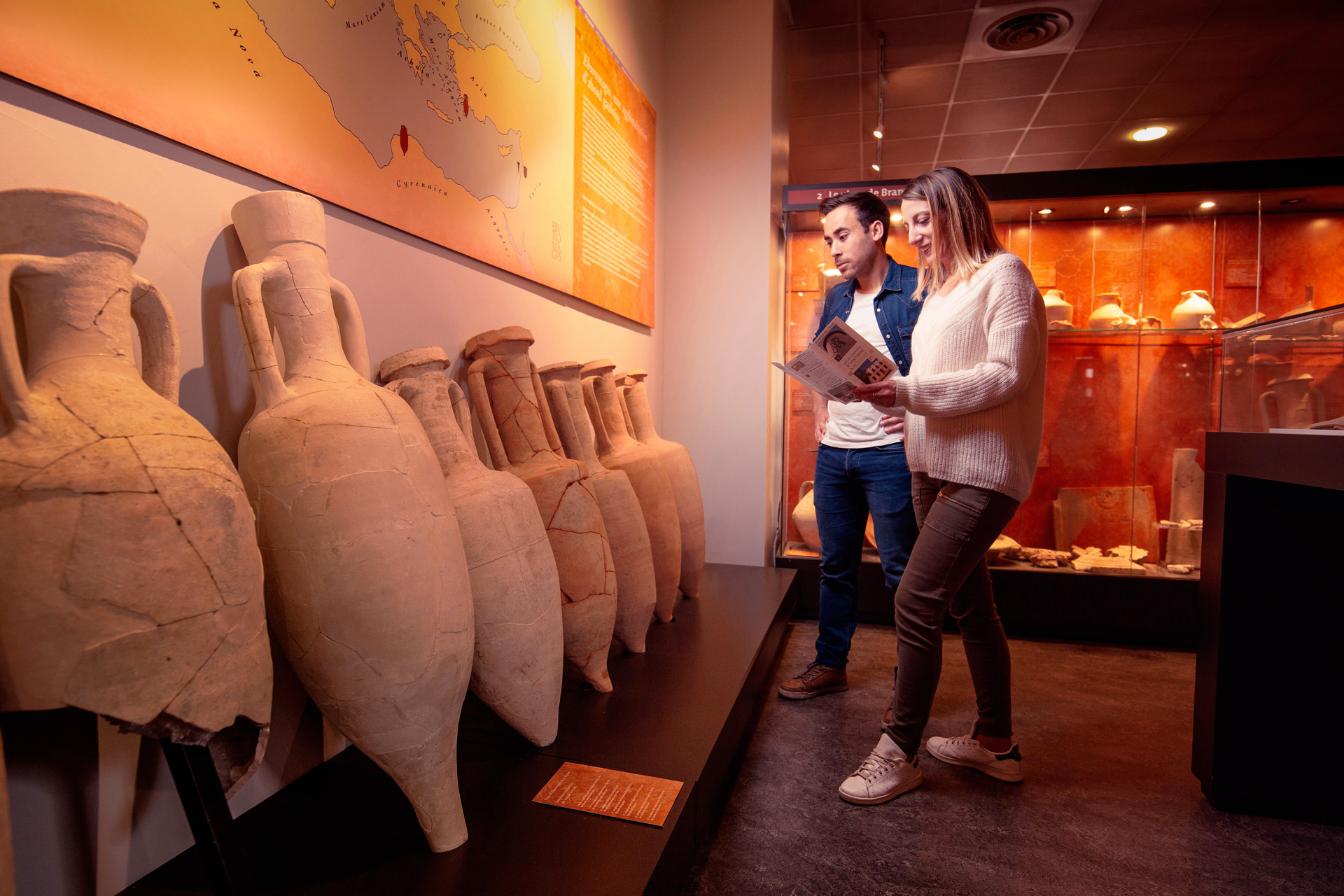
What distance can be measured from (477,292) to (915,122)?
15.0 ft

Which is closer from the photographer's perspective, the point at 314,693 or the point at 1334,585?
the point at 314,693

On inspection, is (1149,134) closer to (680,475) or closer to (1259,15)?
(1259,15)

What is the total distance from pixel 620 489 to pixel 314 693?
894 millimetres

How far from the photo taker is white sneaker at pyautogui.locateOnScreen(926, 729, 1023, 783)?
5.76ft

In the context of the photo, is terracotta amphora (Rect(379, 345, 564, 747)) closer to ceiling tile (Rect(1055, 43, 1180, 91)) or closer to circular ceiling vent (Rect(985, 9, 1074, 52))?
circular ceiling vent (Rect(985, 9, 1074, 52))

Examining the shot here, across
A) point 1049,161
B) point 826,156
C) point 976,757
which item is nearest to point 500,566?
point 976,757

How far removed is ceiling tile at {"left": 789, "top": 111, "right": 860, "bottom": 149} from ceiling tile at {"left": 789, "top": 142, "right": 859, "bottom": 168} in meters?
0.09

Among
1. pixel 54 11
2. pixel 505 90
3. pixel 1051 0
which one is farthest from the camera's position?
pixel 1051 0

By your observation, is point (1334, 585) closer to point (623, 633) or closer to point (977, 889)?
point (977, 889)

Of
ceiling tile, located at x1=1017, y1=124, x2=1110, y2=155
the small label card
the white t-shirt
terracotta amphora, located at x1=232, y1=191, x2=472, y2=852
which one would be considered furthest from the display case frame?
ceiling tile, located at x1=1017, y1=124, x2=1110, y2=155

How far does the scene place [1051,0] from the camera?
368 cm

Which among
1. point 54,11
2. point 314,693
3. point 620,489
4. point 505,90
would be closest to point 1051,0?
point 505,90

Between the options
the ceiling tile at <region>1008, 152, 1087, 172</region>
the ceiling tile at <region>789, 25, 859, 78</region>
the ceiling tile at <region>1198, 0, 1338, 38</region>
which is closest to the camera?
the ceiling tile at <region>1198, 0, 1338, 38</region>

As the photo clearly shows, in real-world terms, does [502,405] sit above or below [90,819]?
above
